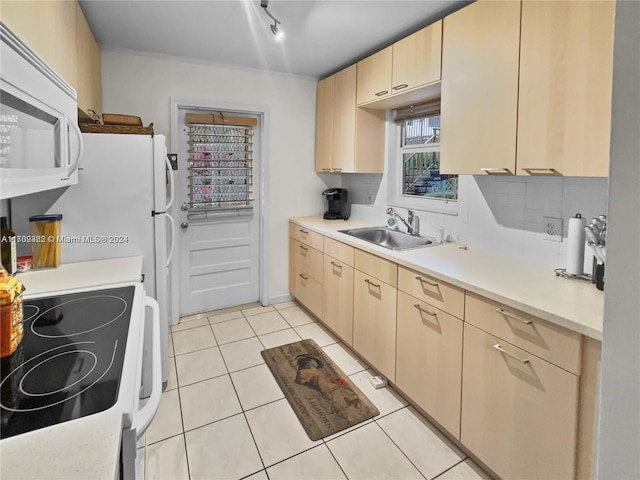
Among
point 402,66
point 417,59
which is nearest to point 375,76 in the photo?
point 402,66

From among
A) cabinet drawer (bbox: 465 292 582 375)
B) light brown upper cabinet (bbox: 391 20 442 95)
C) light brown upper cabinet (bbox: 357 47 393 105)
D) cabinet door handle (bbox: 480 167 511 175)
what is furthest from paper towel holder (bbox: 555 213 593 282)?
light brown upper cabinet (bbox: 357 47 393 105)

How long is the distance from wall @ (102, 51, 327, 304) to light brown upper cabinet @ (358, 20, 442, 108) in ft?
2.91

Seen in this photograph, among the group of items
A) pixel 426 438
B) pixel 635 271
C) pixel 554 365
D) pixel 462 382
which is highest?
pixel 635 271

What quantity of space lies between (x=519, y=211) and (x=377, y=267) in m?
0.88

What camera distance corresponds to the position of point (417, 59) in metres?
2.29

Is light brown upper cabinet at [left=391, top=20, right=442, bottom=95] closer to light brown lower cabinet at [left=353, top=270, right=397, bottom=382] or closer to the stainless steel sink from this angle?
the stainless steel sink

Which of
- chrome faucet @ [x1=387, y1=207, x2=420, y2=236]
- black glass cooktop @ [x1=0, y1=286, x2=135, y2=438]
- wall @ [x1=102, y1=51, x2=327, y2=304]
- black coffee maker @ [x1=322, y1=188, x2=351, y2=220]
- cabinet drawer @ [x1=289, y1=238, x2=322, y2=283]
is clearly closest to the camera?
black glass cooktop @ [x1=0, y1=286, x2=135, y2=438]

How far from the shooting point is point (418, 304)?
1952 millimetres

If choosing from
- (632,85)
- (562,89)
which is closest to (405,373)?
(562,89)

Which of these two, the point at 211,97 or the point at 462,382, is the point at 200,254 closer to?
the point at 211,97

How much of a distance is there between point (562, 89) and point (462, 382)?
1362 millimetres

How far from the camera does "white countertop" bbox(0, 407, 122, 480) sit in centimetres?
59

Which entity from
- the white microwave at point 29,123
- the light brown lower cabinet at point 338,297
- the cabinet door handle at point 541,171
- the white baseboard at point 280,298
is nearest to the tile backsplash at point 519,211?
the cabinet door handle at point 541,171

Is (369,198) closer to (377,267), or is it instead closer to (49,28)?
(377,267)
